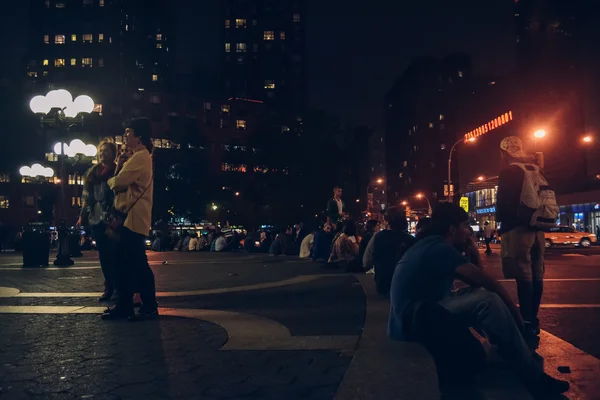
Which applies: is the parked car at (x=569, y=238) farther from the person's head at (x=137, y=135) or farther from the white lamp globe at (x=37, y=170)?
the person's head at (x=137, y=135)

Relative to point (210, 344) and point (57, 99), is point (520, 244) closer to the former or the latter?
point (210, 344)

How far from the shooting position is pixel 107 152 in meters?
6.75

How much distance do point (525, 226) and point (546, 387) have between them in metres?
2.29

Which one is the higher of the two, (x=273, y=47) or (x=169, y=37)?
(x=169, y=37)

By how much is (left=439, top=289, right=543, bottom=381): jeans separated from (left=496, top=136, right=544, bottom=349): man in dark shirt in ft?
6.33

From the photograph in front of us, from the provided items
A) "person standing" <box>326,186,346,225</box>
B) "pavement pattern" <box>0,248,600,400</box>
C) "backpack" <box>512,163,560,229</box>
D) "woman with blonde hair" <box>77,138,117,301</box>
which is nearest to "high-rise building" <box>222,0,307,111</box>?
"person standing" <box>326,186,346,225</box>

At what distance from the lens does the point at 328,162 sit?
162 ft

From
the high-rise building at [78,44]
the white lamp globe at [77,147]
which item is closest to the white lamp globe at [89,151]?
the white lamp globe at [77,147]

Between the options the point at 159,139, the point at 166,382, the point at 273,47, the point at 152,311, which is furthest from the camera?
the point at 273,47

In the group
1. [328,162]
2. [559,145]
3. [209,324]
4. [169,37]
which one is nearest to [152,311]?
[209,324]

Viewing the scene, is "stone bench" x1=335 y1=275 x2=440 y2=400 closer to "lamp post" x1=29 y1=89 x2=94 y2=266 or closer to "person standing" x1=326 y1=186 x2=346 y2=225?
"person standing" x1=326 y1=186 x2=346 y2=225

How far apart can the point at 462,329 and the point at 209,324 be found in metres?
2.92

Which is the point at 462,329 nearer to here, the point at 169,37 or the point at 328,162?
the point at 328,162

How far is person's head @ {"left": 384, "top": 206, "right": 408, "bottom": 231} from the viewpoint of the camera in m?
7.11
